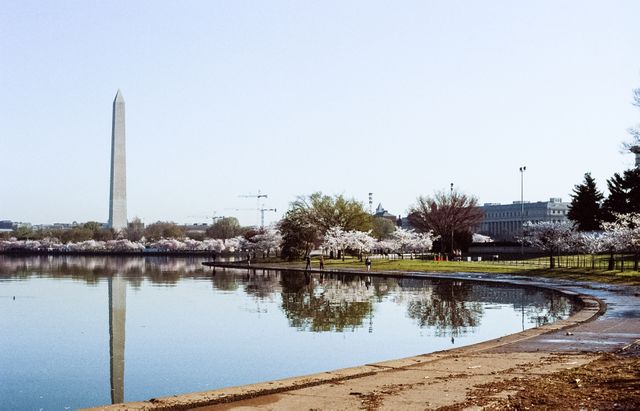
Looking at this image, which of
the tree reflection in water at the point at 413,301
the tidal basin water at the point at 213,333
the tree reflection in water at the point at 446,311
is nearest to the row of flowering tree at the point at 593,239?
the tree reflection in water at the point at 413,301

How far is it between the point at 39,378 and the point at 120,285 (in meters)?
37.5

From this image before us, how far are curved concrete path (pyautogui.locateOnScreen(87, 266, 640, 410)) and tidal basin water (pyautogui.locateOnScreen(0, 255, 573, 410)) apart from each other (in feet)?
9.82

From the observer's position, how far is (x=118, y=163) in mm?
127062

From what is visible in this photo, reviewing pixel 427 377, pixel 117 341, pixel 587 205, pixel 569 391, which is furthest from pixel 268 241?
pixel 569 391

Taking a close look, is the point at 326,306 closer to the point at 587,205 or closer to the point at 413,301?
the point at 413,301

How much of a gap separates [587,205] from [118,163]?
7411 centimetres

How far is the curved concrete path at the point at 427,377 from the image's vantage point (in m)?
12.1

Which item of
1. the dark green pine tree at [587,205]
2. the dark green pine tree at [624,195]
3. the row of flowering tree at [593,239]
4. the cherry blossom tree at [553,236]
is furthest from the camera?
the dark green pine tree at [587,205]

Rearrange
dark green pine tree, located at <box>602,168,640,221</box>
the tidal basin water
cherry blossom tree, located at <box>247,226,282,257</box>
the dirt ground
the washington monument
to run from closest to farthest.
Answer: the dirt ground, the tidal basin water, dark green pine tree, located at <box>602,168,640,221</box>, cherry blossom tree, located at <box>247,226,282,257</box>, the washington monument

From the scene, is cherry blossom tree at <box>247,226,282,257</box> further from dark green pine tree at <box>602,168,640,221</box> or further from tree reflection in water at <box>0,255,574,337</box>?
tree reflection in water at <box>0,255,574,337</box>

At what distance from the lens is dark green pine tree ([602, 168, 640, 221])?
A: 252 feet

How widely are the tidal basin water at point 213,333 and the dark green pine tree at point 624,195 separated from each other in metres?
37.0

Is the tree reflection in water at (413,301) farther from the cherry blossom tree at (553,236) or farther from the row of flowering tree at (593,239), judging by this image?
the cherry blossom tree at (553,236)

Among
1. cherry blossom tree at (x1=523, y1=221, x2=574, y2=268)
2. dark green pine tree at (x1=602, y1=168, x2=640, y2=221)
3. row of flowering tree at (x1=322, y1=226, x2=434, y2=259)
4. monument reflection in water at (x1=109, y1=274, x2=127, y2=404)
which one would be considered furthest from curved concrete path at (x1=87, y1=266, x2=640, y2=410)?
row of flowering tree at (x1=322, y1=226, x2=434, y2=259)
